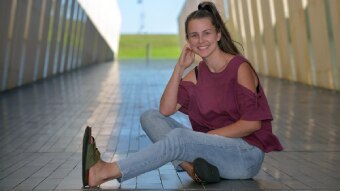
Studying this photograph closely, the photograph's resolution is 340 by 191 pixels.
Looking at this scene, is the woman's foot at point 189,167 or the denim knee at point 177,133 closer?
the denim knee at point 177,133

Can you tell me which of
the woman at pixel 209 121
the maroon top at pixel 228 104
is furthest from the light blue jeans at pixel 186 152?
the maroon top at pixel 228 104

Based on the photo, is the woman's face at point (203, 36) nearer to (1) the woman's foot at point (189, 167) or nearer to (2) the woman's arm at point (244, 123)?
(2) the woman's arm at point (244, 123)

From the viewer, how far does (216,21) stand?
15.5 ft

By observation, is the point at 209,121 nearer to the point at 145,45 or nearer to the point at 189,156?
the point at 189,156

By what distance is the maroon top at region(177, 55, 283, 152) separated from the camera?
4.55 metres

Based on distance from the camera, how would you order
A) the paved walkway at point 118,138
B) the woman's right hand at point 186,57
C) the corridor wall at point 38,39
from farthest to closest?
the corridor wall at point 38,39, the paved walkway at point 118,138, the woman's right hand at point 186,57

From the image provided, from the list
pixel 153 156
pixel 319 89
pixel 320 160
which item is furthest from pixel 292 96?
pixel 153 156

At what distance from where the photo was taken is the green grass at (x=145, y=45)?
82.1 metres

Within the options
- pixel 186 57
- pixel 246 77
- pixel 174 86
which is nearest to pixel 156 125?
pixel 174 86

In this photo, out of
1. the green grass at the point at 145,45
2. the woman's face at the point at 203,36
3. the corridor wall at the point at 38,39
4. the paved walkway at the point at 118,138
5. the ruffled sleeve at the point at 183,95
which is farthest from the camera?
the green grass at the point at 145,45

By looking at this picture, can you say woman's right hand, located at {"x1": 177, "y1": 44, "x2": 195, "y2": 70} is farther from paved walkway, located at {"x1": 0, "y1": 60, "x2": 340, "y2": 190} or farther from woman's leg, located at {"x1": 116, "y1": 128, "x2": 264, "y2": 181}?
paved walkway, located at {"x1": 0, "y1": 60, "x2": 340, "y2": 190}

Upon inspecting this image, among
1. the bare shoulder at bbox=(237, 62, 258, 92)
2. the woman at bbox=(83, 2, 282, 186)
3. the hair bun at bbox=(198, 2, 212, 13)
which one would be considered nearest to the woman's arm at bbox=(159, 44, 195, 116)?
the woman at bbox=(83, 2, 282, 186)

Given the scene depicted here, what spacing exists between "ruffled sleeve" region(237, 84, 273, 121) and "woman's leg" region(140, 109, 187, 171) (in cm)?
62

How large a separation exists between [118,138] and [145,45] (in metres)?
Answer: 75.3
